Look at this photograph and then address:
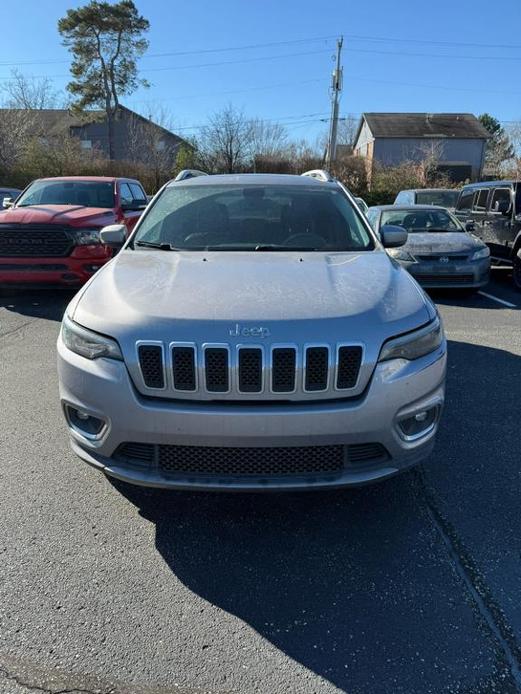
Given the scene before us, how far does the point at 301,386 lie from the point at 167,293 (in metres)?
0.88

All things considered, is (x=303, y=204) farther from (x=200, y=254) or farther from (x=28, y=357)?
(x=28, y=357)

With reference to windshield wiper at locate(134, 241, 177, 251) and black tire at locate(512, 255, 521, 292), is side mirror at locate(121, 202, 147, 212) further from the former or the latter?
black tire at locate(512, 255, 521, 292)

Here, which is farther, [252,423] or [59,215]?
[59,215]

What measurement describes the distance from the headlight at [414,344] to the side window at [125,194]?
760cm

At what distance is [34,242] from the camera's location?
7355 mm

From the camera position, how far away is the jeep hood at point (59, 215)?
7.38 meters

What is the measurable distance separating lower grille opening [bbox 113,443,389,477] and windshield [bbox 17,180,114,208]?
7301 millimetres

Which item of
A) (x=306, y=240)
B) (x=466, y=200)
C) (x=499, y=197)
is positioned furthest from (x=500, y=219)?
(x=306, y=240)

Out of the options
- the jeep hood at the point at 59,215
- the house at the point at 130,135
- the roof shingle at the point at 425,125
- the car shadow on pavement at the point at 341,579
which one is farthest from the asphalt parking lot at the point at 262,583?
the roof shingle at the point at 425,125

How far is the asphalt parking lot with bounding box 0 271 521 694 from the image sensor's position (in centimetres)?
196

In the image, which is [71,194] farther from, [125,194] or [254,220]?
[254,220]

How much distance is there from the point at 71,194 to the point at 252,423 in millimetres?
7923

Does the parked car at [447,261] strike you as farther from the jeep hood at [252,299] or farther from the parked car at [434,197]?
the parked car at [434,197]

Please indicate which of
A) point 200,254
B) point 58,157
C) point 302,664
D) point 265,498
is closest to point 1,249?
point 200,254
